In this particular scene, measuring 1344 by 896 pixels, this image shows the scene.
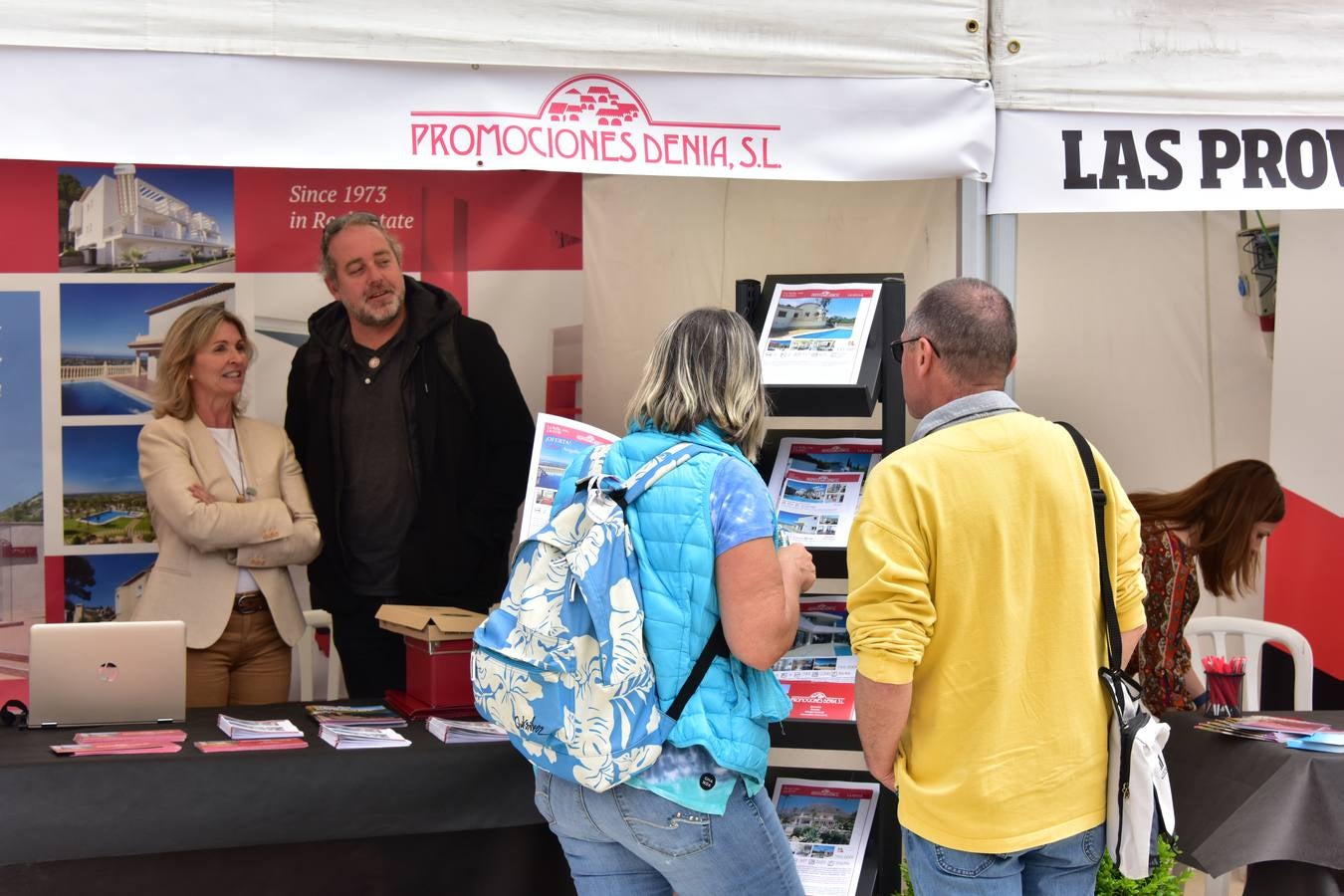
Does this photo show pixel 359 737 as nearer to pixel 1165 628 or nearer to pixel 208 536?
pixel 208 536

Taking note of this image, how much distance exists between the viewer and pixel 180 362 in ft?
12.7

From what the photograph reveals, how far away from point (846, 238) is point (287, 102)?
1758 millimetres

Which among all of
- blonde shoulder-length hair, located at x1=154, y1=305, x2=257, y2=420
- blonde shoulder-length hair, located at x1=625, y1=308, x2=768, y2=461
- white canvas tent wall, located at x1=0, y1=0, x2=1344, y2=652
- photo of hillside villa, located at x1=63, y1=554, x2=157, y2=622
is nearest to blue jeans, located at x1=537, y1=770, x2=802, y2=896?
blonde shoulder-length hair, located at x1=625, y1=308, x2=768, y2=461

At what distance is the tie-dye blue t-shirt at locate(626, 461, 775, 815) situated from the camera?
2.02 meters

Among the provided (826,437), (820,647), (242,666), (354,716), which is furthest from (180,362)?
(820,647)

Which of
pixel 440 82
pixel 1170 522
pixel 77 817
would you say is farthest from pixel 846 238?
pixel 77 817

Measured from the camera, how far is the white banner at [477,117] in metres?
2.52

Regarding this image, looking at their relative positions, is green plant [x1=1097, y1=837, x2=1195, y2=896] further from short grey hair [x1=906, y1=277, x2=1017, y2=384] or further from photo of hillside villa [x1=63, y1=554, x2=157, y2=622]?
photo of hillside villa [x1=63, y1=554, x2=157, y2=622]

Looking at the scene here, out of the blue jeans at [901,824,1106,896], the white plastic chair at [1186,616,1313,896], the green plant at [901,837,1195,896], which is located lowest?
the green plant at [901,837,1195,896]

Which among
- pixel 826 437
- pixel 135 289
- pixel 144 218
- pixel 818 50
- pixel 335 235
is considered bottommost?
pixel 826 437

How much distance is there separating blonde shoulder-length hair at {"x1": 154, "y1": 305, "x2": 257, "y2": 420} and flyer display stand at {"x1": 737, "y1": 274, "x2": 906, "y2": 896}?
1.66 meters

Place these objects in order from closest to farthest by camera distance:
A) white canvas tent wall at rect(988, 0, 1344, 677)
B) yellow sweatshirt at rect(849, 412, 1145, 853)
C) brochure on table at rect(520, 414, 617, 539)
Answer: yellow sweatshirt at rect(849, 412, 1145, 853) < brochure on table at rect(520, 414, 617, 539) < white canvas tent wall at rect(988, 0, 1344, 677)

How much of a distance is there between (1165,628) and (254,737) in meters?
2.43

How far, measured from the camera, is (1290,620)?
457 centimetres
